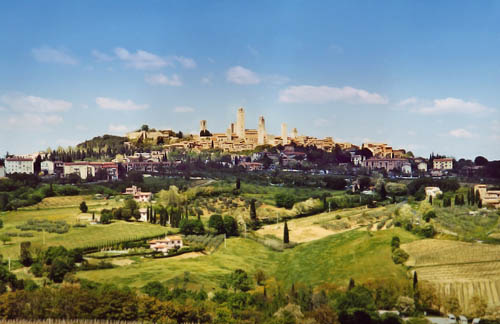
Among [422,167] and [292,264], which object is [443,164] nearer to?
[422,167]

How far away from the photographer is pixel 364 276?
2958 cm

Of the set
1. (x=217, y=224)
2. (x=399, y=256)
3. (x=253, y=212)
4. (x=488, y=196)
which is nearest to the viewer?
(x=399, y=256)

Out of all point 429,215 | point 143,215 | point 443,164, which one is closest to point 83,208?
point 143,215

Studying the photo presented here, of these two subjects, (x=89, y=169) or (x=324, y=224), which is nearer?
(x=324, y=224)

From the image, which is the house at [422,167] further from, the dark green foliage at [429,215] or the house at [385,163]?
the dark green foliage at [429,215]

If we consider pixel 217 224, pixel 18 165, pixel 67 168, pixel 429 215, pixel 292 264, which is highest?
pixel 18 165

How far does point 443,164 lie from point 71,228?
1718 inches

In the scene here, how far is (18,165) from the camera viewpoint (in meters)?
61.9

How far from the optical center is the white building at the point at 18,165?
202 feet

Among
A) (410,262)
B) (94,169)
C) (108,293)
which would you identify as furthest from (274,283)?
(94,169)

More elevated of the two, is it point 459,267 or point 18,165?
point 18,165

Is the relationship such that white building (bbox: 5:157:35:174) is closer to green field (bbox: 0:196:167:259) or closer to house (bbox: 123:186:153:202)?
green field (bbox: 0:196:167:259)

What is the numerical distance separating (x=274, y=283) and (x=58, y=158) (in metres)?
43.8

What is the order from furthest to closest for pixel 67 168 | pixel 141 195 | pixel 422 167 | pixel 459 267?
1. pixel 422 167
2. pixel 67 168
3. pixel 141 195
4. pixel 459 267
